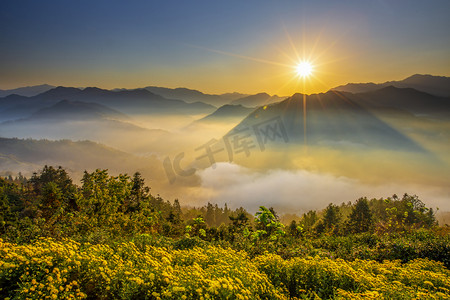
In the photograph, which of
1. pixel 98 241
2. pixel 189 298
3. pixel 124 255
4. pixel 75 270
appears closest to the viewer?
pixel 189 298

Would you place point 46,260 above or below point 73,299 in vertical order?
above

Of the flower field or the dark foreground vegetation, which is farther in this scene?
the dark foreground vegetation

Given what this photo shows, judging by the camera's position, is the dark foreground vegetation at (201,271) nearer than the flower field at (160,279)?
No

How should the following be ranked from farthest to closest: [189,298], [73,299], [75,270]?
[75,270]
[73,299]
[189,298]

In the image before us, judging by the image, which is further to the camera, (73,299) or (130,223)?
(130,223)

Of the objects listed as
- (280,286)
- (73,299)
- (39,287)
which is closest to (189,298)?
(73,299)

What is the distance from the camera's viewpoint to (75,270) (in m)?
4.20

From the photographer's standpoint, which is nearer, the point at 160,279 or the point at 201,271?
the point at 160,279

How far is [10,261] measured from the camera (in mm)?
4027

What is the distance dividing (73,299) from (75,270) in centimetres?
69

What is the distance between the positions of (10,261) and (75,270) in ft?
3.28

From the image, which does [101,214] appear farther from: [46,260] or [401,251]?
[401,251]

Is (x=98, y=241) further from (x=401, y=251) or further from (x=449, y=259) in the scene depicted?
(x=449, y=259)

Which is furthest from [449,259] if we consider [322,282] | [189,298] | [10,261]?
[10,261]
